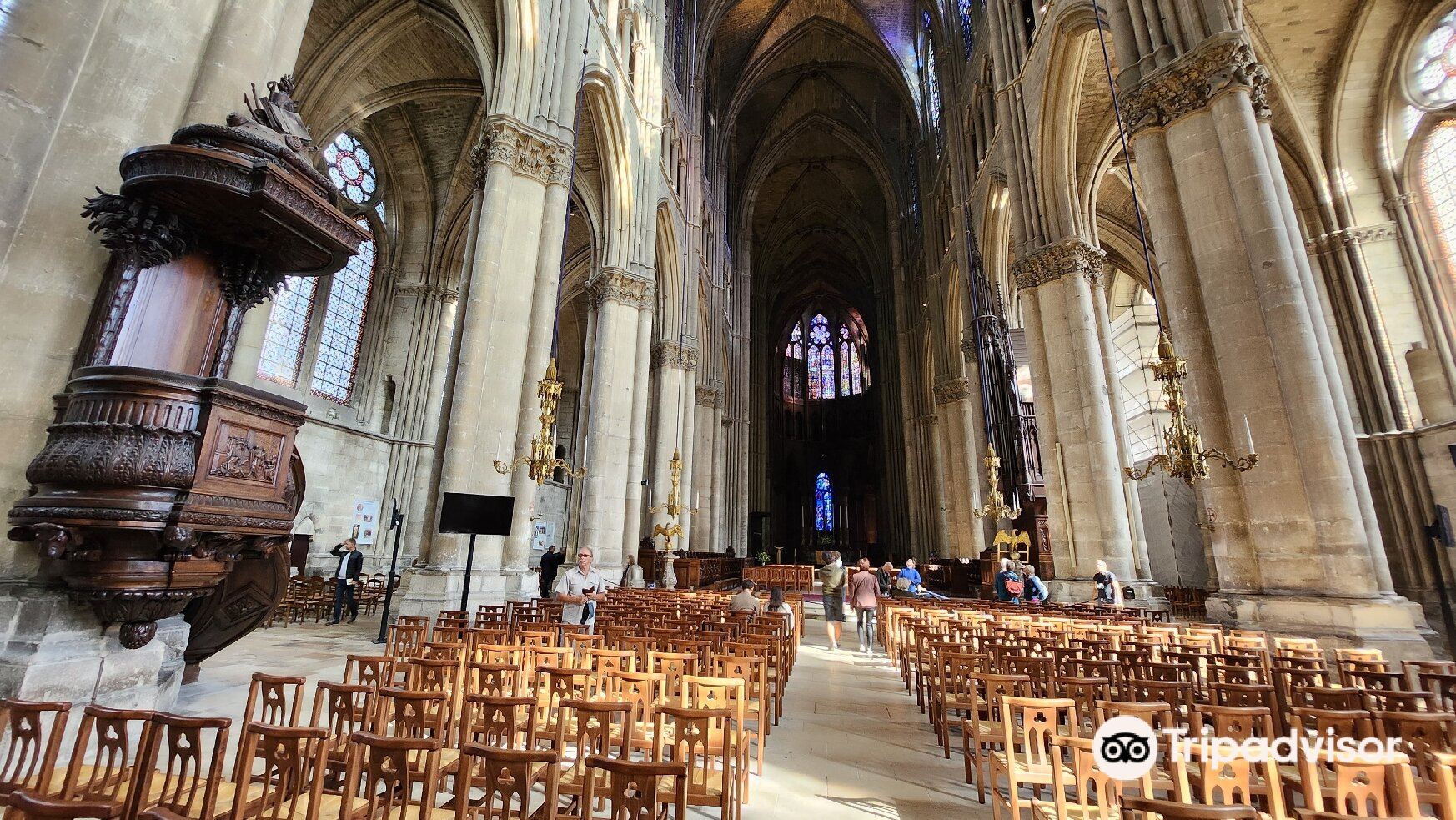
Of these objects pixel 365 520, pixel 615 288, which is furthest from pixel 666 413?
pixel 365 520

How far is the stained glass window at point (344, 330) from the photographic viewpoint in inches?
664

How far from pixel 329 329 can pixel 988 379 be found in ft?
62.0

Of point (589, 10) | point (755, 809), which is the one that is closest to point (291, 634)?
point (755, 809)

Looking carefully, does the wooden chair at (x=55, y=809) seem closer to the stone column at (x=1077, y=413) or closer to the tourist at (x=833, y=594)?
the tourist at (x=833, y=594)

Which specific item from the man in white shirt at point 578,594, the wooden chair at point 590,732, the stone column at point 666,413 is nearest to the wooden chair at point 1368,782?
the wooden chair at point 590,732

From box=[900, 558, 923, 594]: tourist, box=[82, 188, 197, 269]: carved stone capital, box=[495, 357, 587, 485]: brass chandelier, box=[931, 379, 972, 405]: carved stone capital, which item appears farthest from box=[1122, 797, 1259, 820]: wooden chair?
box=[931, 379, 972, 405]: carved stone capital

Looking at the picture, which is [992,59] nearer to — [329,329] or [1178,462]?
[1178,462]

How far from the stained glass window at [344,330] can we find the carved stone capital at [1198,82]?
18145 millimetres

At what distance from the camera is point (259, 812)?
81.0 inches

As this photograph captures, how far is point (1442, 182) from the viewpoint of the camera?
12.1m

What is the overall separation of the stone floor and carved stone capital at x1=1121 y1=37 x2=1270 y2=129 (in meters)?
8.33

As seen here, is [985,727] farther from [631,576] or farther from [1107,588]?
[631,576]

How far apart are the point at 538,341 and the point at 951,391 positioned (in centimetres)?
1630

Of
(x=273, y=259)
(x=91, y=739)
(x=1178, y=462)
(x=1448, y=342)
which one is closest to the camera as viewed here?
(x=91, y=739)
